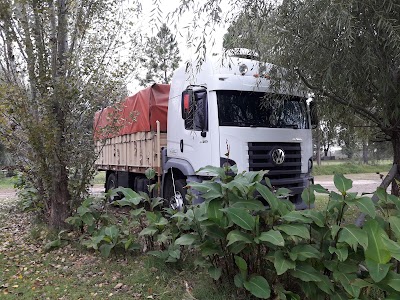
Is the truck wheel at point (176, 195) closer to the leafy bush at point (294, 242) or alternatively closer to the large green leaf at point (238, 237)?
the leafy bush at point (294, 242)

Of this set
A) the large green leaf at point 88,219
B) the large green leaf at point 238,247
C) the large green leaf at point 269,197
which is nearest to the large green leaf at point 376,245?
the large green leaf at point 269,197

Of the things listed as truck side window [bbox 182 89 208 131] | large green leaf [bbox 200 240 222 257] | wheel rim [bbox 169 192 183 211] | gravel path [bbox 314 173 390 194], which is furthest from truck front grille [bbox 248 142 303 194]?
gravel path [bbox 314 173 390 194]

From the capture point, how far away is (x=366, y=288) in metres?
3.29

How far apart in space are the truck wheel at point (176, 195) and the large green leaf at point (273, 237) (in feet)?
11.2

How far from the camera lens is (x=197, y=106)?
653 cm

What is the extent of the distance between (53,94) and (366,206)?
17.5 feet

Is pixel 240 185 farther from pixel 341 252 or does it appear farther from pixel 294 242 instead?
pixel 341 252

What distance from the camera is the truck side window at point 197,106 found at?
644cm

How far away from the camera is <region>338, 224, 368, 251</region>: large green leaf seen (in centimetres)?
304

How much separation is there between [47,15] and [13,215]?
5.59 m

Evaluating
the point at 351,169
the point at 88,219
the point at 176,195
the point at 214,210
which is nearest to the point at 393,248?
the point at 214,210

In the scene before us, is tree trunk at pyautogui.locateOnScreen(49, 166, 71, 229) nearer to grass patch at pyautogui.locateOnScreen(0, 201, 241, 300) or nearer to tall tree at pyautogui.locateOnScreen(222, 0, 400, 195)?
grass patch at pyautogui.locateOnScreen(0, 201, 241, 300)

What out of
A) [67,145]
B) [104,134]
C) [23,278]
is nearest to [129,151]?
[104,134]

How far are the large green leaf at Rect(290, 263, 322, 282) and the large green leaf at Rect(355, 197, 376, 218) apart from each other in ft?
2.28
